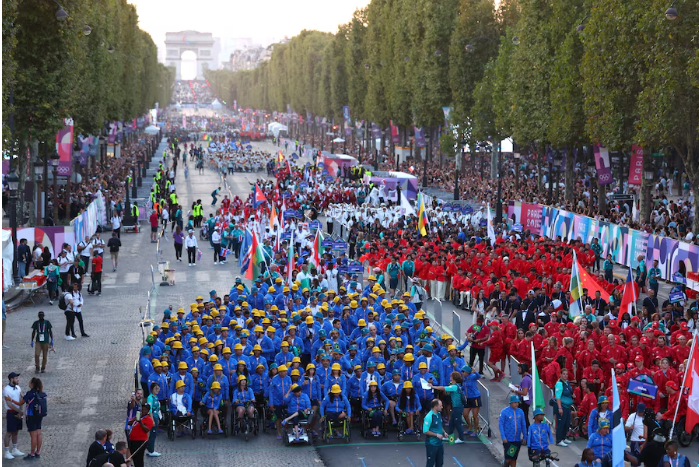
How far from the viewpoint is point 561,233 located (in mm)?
39906

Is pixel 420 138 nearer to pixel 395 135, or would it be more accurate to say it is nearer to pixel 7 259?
pixel 395 135

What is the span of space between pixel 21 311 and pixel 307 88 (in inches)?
4150

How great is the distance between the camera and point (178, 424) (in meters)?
17.7

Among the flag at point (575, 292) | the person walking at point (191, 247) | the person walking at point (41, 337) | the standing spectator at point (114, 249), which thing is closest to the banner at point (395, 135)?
the person walking at point (191, 247)

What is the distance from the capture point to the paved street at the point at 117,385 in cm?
1672

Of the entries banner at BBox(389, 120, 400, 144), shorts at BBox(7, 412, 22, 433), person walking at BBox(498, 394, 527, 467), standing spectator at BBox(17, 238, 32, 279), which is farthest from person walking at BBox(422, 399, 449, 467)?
banner at BBox(389, 120, 400, 144)

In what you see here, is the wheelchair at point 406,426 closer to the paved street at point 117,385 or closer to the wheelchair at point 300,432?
the paved street at point 117,385

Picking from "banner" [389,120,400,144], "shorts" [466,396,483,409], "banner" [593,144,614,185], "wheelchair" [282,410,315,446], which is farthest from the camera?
"banner" [389,120,400,144]

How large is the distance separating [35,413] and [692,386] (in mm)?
10398

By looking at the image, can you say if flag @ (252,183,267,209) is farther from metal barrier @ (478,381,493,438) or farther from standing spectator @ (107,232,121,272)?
metal barrier @ (478,381,493,438)

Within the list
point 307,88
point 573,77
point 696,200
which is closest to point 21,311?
point 696,200

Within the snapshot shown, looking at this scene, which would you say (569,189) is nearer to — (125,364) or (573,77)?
(573,77)

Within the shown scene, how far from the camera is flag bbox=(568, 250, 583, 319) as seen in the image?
78.3 ft

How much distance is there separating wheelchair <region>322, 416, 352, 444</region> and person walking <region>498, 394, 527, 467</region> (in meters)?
3.26
